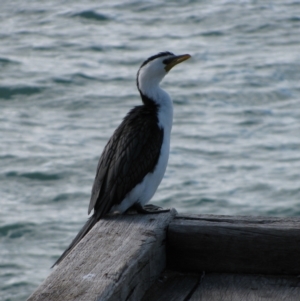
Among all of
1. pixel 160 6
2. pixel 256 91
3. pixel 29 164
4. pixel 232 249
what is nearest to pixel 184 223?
pixel 232 249

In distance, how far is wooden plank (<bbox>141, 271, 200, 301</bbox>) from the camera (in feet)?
10.1

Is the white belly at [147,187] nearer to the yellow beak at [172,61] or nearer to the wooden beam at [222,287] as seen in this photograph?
the yellow beak at [172,61]

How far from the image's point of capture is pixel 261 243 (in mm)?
3244

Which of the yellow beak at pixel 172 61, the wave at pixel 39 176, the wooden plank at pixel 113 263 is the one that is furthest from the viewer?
the wave at pixel 39 176

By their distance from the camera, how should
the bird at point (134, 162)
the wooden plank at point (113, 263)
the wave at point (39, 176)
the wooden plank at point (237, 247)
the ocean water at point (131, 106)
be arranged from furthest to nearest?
the wave at point (39, 176) < the ocean water at point (131, 106) < the bird at point (134, 162) < the wooden plank at point (237, 247) < the wooden plank at point (113, 263)

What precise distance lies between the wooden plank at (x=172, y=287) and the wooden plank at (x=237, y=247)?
1.9 inches

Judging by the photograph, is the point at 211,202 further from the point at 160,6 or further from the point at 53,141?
the point at 160,6

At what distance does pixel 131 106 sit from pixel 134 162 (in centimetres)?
860

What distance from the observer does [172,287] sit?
3.17 m

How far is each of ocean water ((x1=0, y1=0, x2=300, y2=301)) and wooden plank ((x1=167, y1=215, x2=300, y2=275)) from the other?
5697mm

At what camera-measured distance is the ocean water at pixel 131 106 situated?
33.8 feet

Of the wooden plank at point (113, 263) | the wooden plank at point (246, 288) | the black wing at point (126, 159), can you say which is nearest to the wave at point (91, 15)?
the black wing at point (126, 159)

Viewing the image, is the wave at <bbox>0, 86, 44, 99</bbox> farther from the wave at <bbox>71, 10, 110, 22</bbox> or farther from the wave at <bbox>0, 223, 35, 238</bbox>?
the wave at <bbox>0, 223, 35, 238</bbox>

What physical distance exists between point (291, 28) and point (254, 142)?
17.8 ft
